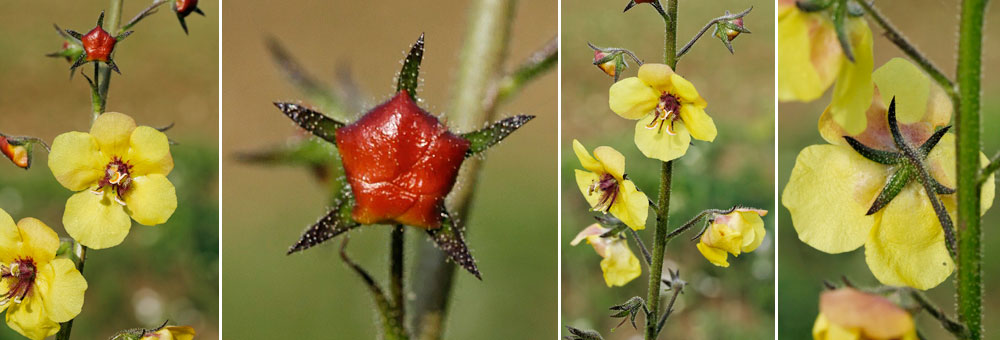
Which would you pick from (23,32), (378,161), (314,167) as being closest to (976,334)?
(378,161)

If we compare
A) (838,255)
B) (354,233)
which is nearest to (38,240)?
(354,233)

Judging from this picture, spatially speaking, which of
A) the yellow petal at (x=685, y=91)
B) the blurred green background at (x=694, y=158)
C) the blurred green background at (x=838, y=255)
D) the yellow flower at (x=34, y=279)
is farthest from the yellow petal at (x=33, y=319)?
the blurred green background at (x=838, y=255)

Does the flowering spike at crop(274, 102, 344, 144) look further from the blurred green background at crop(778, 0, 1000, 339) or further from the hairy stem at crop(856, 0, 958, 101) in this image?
the blurred green background at crop(778, 0, 1000, 339)

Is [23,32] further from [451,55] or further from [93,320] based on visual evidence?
[451,55]

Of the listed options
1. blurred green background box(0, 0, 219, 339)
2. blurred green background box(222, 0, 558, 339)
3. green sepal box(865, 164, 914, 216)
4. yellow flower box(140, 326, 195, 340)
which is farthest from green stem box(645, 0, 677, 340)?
blurred green background box(0, 0, 219, 339)

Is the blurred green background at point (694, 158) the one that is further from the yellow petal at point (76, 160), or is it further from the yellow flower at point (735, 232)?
the yellow petal at point (76, 160)

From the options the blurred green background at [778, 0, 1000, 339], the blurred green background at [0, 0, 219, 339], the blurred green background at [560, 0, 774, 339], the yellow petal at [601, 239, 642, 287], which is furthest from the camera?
the blurred green background at [0, 0, 219, 339]
